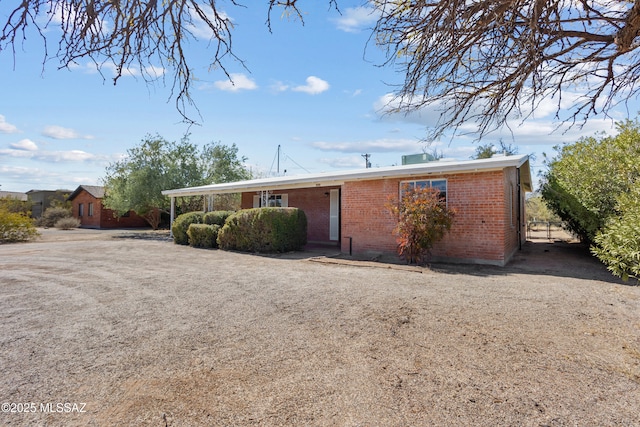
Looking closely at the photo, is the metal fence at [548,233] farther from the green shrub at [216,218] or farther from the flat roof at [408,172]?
the green shrub at [216,218]

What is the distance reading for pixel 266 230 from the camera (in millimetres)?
12609

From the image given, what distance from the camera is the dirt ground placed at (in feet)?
8.43

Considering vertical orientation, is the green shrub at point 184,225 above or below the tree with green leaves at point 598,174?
below

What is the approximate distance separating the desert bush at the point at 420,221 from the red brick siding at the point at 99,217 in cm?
2946

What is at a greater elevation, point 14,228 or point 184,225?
point 184,225

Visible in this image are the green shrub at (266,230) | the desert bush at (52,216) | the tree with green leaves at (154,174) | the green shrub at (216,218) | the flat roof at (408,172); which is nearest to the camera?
the flat roof at (408,172)

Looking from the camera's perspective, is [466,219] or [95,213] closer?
[466,219]

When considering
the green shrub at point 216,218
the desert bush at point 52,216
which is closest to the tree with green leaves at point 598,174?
the green shrub at point 216,218

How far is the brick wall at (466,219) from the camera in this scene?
31.3ft

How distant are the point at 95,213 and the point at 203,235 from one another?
945 inches

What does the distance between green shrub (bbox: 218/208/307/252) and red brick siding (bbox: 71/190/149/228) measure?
75.1 ft

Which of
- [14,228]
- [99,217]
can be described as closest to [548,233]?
[14,228]

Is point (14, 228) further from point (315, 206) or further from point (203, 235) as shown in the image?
point (315, 206)

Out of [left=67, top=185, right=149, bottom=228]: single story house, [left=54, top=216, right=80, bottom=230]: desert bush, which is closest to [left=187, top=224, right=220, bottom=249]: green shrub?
[left=67, top=185, right=149, bottom=228]: single story house
